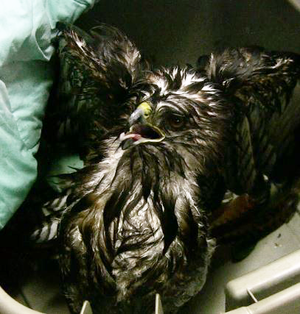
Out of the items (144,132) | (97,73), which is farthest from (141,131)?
(97,73)

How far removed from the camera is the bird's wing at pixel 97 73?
90cm

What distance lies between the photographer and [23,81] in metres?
0.94

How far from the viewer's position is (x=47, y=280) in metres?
1.13

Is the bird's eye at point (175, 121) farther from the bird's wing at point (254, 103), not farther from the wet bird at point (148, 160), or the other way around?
the bird's wing at point (254, 103)

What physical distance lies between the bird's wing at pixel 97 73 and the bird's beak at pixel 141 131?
0.12m

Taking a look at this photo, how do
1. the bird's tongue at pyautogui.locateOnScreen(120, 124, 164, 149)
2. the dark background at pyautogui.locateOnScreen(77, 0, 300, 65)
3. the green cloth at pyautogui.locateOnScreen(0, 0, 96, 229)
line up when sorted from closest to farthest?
the bird's tongue at pyautogui.locateOnScreen(120, 124, 164, 149), the green cloth at pyautogui.locateOnScreen(0, 0, 96, 229), the dark background at pyautogui.locateOnScreen(77, 0, 300, 65)

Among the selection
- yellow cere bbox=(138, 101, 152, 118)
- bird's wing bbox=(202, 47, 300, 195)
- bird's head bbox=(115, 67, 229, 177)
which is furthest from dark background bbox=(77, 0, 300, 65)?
yellow cere bbox=(138, 101, 152, 118)

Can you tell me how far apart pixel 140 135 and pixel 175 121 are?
0.07 meters

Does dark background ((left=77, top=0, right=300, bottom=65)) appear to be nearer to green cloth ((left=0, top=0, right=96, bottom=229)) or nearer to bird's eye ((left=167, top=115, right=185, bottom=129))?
green cloth ((left=0, top=0, right=96, bottom=229))

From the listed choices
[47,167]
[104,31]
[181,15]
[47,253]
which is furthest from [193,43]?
[47,253]

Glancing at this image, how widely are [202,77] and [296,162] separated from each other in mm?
393

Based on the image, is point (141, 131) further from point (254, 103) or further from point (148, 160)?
point (254, 103)

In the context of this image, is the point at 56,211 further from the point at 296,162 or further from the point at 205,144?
the point at 296,162

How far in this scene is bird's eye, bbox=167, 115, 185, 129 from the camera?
2.61 ft
